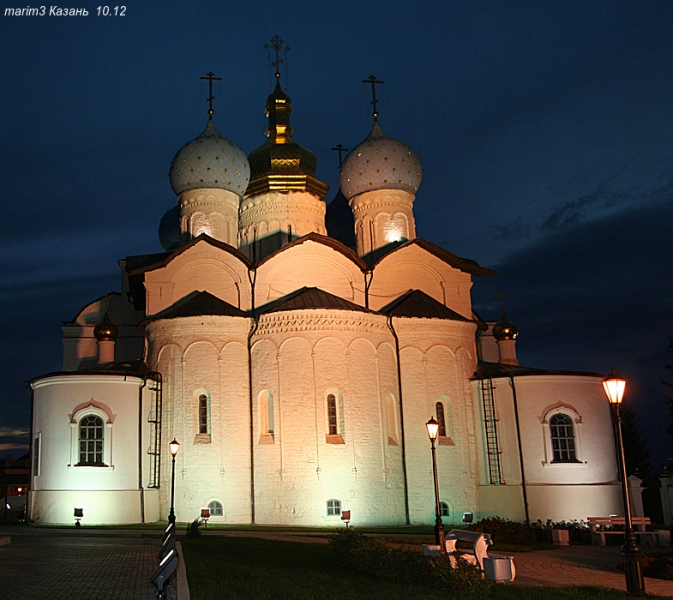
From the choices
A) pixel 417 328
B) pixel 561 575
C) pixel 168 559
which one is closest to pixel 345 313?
pixel 417 328

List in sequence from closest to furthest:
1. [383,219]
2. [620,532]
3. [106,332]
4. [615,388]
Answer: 1. [615,388]
2. [620,532]
3. [106,332]
4. [383,219]

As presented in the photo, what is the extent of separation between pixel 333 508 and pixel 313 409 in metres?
2.72

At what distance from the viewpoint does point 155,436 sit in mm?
22141

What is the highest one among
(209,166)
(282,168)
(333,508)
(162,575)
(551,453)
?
(282,168)

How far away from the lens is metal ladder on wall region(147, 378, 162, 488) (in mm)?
21922

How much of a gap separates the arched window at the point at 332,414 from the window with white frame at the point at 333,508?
1892 mm

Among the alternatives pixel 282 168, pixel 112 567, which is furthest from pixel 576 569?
pixel 282 168

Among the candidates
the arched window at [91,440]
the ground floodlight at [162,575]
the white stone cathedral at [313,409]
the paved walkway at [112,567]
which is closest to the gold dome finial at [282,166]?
the white stone cathedral at [313,409]

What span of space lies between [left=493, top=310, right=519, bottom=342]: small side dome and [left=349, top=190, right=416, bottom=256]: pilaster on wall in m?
4.45

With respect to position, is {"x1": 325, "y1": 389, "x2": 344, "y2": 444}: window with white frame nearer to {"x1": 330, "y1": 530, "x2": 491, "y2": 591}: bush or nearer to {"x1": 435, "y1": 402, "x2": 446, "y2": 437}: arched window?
{"x1": 435, "y1": 402, "x2": 446, "y2": 437}: arched window

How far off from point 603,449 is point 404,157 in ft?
39.7

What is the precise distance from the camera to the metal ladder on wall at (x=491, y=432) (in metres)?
23.3

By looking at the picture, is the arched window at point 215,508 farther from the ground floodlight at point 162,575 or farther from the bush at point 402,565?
the ground floodlight at point 162,575

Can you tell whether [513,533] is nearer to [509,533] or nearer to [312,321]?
[509,533]
